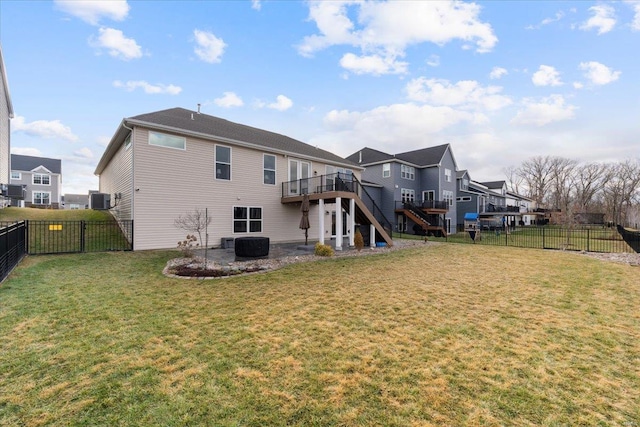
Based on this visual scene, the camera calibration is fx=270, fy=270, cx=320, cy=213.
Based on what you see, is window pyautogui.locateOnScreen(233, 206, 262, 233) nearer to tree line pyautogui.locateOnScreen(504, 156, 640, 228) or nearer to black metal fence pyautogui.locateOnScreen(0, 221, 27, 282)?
black metal fence pyautogui.locateOnScreen(0, 221, 27, 282)

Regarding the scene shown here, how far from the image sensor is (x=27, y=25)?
9.99m

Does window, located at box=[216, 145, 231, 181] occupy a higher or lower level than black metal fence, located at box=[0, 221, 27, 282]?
higher

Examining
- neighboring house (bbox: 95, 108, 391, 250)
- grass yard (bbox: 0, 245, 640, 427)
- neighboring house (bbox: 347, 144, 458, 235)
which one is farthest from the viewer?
neighboring house (bbox: 347, 144, 458, 235)

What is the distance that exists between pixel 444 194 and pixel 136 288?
29916mm

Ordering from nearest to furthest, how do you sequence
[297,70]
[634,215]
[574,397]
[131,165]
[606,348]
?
[574,397] → [606,348] → [131,165] → [297,70] → [634,215]

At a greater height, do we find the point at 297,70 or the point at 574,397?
the point at 297,70

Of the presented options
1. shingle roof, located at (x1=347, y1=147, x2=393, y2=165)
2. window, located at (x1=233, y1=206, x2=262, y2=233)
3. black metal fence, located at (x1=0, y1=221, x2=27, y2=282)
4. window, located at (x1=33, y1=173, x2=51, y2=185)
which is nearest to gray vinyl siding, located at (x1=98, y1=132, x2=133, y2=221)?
black metal fence, located at (x1=0, y1=221, x2=27, y2=282)

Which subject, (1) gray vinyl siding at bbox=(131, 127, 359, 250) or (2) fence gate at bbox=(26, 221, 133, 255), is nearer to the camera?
(2) fence gate at bbox=(26, 221, 133, 255)

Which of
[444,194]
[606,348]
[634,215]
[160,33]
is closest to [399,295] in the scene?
[606,348]

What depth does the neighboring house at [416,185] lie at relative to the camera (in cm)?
2659

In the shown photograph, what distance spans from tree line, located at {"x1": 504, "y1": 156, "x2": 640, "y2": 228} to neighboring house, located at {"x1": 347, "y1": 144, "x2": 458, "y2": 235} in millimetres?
27978

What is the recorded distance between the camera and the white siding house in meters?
11.7

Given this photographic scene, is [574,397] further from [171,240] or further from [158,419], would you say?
[171,240]

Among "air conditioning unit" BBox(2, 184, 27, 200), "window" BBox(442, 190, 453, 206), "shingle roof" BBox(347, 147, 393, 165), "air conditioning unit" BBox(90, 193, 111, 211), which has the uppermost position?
"shingle roof" BBox(347, 147, 393, 165)
